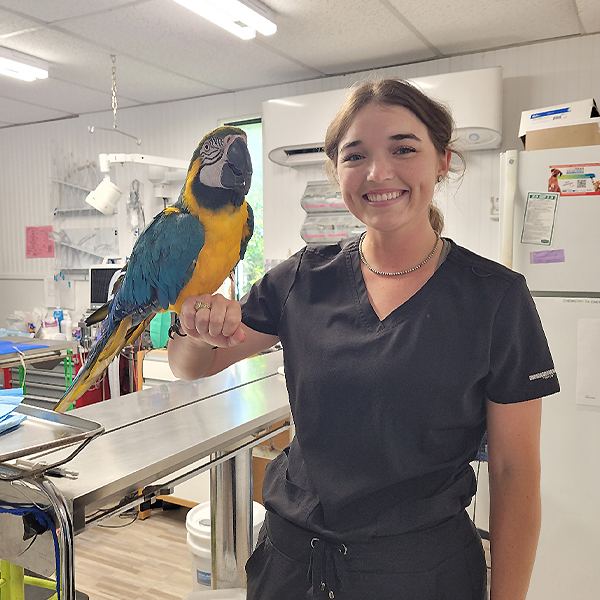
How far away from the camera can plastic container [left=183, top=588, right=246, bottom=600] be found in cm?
148

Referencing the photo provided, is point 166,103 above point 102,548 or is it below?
above

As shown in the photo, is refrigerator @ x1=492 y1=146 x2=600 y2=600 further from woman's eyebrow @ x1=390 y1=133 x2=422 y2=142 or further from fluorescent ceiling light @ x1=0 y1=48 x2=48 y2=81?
fluorescent ceiling light @ x1=0 y1=48 x2=48 y2=81

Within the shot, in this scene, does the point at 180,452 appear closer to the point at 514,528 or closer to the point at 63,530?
the point at 63,530

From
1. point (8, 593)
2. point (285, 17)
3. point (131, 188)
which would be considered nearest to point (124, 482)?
point (8, 593)

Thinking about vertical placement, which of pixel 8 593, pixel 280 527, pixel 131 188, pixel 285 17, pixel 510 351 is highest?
pixel 285 17

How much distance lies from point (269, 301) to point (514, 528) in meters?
0.55

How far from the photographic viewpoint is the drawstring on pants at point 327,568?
813 millimetres

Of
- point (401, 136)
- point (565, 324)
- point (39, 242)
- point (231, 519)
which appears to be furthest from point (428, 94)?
point (39, 242)

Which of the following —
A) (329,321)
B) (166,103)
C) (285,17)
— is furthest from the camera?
(166,103)

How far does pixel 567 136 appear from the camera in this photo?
1.99 m

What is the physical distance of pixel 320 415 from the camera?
2.78ft

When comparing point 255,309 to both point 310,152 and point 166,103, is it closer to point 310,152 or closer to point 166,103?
point 310,152

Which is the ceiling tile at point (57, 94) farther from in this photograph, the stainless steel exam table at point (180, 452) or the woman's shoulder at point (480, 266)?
the woman's shoulder at point (480, 266)

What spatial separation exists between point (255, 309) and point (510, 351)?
45 centimetres
